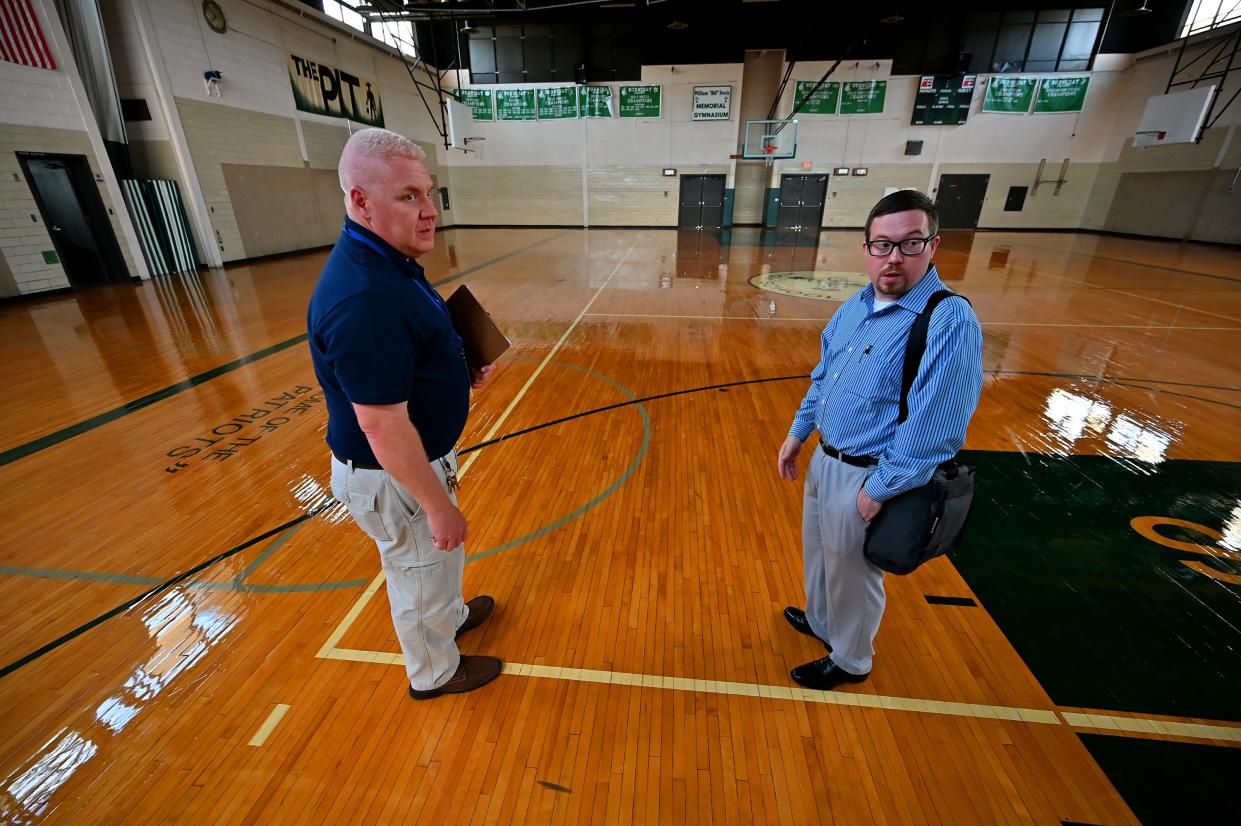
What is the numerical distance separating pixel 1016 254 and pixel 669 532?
49.9ft

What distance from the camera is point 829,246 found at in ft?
48.5

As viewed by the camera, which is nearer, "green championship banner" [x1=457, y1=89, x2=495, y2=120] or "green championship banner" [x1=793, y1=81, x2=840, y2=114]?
"green championship banner" [x1=793, y1=81, x2=840, y2=114]

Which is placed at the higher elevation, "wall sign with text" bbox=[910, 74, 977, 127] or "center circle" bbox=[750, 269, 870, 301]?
"wall sign with text" bbox=[910, 74, 977, 127]

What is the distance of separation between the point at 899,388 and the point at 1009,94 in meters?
22.2

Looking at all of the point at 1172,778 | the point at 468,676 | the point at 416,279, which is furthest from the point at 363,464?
the point at 1172,778

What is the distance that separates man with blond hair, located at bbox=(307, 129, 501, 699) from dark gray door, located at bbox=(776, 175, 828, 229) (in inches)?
789

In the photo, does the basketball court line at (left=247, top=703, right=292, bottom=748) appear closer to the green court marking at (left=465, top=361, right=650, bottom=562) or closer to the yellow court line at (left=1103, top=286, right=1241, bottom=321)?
the green court marking at (left=465, top=361, right=650, bottom=562)

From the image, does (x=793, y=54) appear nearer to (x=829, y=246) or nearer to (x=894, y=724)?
(x=829, y=246)

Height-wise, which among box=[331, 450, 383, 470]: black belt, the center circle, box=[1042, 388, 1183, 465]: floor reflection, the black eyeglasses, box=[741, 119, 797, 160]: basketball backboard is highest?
box=[741, 119, 797, 160]: basketball backboard

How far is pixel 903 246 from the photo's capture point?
1.38 meters

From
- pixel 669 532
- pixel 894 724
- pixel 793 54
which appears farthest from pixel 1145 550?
pixel 793 54

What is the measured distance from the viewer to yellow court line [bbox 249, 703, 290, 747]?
1749mm

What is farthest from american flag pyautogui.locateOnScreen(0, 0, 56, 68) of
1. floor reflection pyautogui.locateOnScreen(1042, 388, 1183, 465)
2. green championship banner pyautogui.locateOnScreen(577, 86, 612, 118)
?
floor reflection pyautogui.locateOnScreen(1042, 388, 1183, 465)

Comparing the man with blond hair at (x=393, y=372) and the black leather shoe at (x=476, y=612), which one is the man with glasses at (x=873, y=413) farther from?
the black leather shoe at (x=476, y=612)
